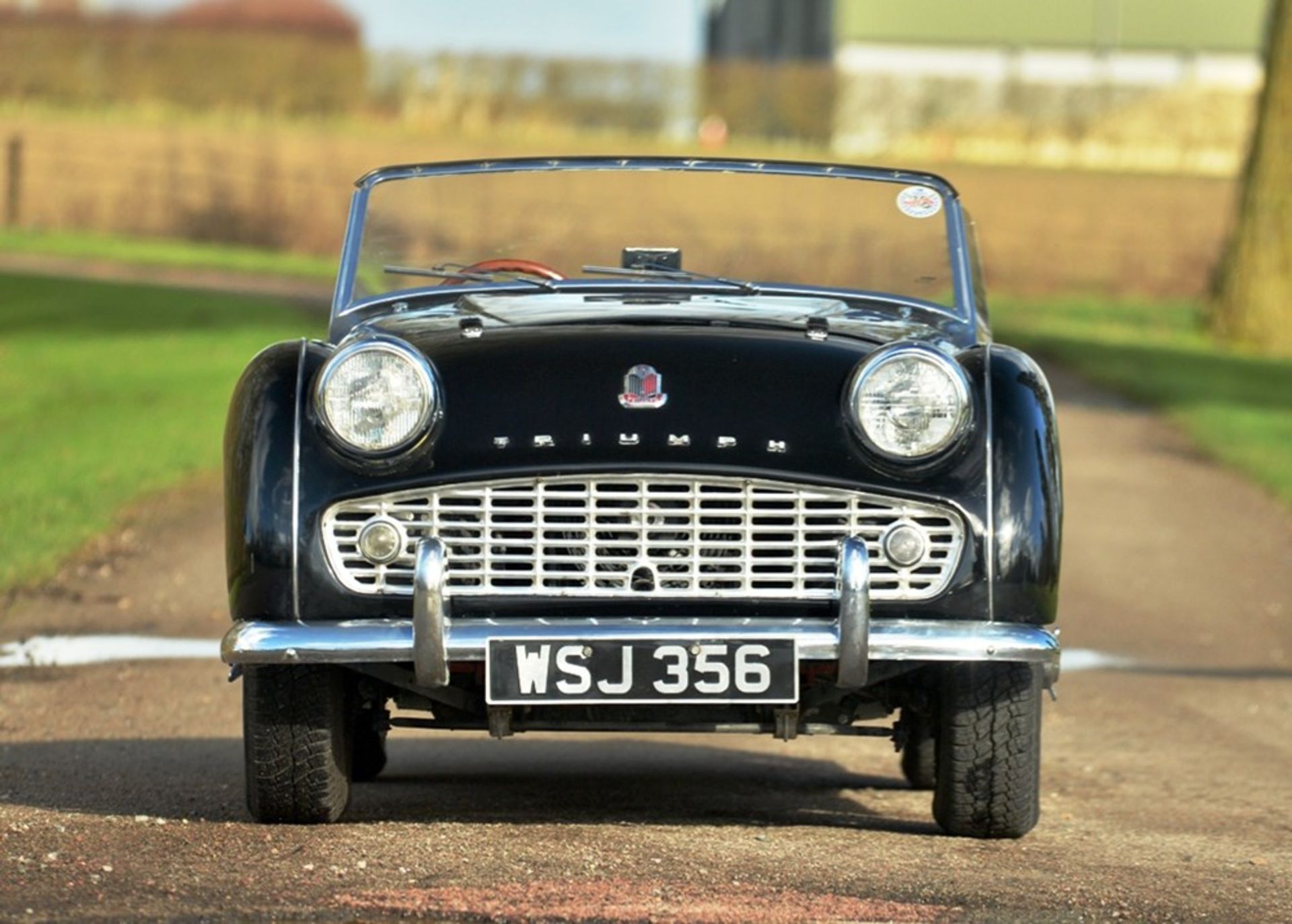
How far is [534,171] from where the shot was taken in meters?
6.38

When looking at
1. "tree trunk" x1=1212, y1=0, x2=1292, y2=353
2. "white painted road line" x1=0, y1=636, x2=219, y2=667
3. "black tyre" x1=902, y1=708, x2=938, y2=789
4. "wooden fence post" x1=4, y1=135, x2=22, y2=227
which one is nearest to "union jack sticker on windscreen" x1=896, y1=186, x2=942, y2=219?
"black tyre" x1=902, y1=708, x2=938, y2=789

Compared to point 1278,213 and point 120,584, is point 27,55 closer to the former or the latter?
point 1278,213

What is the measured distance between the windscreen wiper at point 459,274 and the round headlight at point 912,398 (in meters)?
1.24

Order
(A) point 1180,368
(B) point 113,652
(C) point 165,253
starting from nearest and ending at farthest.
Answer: (B) point 113,652, (A) point 1180,368, (C) point 165,253

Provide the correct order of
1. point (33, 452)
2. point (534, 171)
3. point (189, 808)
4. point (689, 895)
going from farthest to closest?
point (33, 452) < point (534, 171) < point (189, 808) < point (689, 895)

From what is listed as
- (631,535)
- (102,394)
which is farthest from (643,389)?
(102,394)

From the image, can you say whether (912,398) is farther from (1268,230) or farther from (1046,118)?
(1046,118)

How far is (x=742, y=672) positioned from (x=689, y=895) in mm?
527

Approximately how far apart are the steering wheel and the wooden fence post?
2747cm

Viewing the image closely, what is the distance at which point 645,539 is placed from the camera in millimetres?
4828

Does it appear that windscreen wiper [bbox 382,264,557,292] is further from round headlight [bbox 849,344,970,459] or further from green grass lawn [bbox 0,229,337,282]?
green grass lawn [bbox 0,229,337,282]

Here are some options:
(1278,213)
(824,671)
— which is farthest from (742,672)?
(1278,213)

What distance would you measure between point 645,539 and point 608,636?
22 centimetres

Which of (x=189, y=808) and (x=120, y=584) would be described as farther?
(x=120, y=584)
